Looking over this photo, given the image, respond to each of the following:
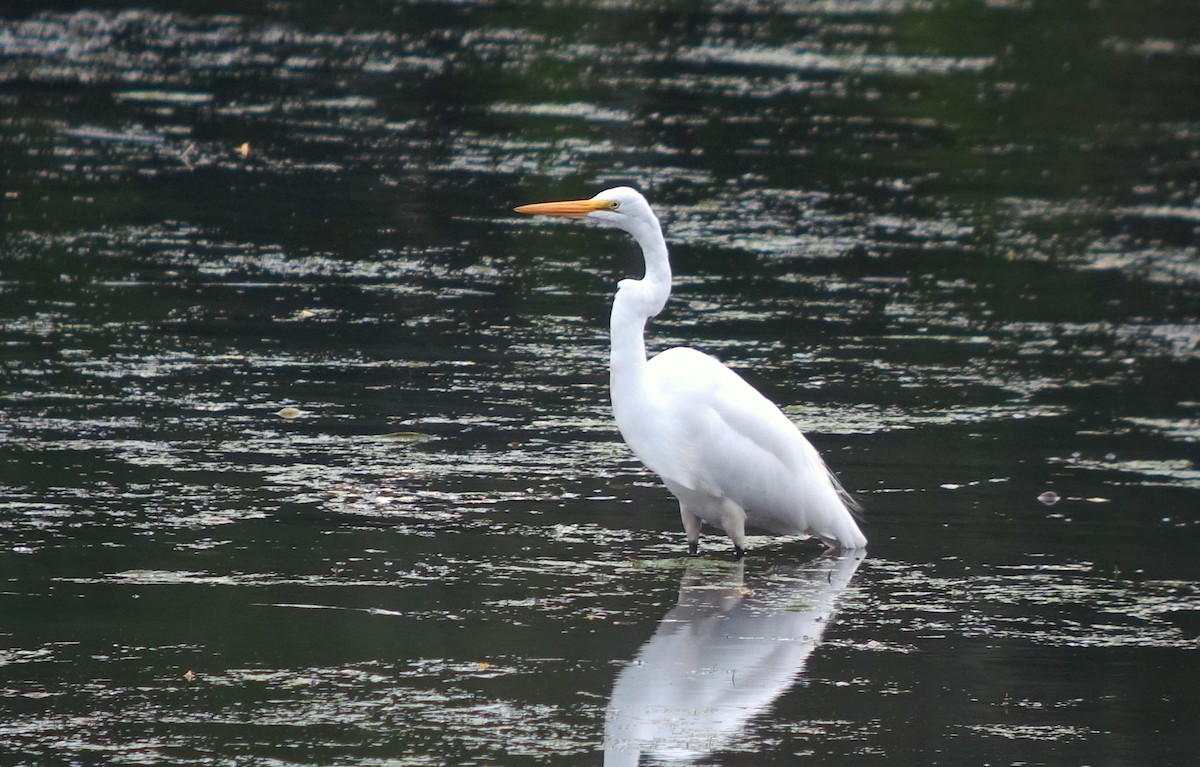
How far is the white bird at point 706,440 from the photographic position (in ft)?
26.0

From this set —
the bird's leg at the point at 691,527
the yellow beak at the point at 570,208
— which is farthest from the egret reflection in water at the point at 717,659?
the yellow beak at the point at 570,208

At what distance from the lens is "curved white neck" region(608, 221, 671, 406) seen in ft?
26.2

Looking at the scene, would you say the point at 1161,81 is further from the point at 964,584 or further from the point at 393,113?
the point at 964,584

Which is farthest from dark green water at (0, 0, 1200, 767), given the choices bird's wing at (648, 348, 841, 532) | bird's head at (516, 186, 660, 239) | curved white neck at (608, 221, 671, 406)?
bird's head at (516, 186, 660, 239)

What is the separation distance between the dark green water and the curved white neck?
659mm

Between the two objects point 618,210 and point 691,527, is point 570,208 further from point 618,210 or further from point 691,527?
point 691,527

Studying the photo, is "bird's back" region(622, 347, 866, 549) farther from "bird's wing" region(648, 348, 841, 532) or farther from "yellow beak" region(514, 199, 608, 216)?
"yellow beak" region(514, 199, 608, 216)

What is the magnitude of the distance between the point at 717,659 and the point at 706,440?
5.06 ft

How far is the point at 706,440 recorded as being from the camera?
794cm

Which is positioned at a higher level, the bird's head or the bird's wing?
the bird's head

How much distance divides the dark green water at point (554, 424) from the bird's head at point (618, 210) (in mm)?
1216

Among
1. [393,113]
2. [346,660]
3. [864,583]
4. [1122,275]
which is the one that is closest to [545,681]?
[346,660]

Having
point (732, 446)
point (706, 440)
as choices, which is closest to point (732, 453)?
point (732, 446)

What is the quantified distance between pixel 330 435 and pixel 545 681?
10.9 feet
